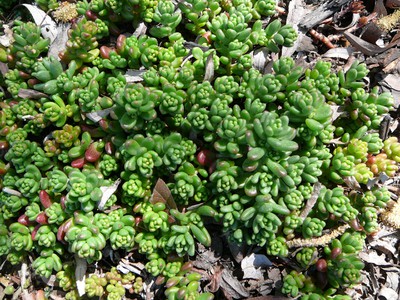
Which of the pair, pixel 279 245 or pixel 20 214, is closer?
pixel 279 245

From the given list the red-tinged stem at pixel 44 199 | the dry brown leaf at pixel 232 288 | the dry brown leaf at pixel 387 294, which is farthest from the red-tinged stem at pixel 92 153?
the dry brown leaf at pixel 387 294

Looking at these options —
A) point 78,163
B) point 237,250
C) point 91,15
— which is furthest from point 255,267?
point 91,15

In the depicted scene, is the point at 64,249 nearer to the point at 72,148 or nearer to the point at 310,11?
the point at 72,148

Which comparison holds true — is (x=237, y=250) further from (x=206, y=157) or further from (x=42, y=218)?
(x=42, y=218)

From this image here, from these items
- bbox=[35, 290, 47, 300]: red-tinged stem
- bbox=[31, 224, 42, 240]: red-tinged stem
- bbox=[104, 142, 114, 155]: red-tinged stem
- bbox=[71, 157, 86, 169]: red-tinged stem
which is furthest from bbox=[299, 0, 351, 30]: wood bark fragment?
bbox=[35, 290, 47, 300]: red-tinged stem

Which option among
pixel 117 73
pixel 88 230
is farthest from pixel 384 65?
pixel 88 230

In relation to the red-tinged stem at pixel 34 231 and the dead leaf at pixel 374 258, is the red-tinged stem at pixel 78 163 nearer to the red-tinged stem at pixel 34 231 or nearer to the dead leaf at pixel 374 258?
the red-tinged stem at pixel 34 231

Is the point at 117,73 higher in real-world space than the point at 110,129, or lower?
higher
